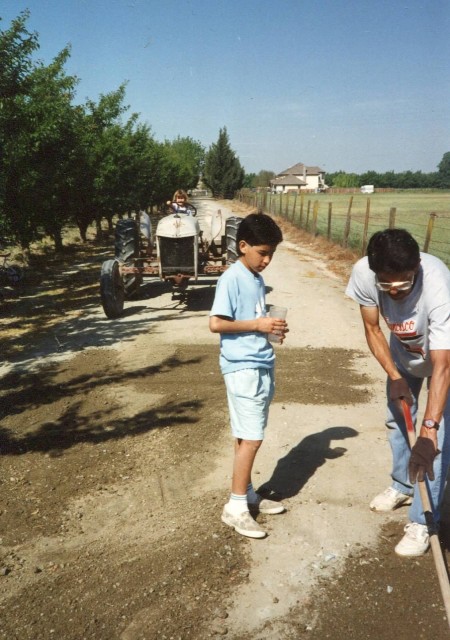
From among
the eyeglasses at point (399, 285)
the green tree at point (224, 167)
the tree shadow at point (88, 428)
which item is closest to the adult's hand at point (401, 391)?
the eyeglasses at point (399, 285)

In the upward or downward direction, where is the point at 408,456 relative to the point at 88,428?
upward

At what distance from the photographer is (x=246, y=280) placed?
109 inches

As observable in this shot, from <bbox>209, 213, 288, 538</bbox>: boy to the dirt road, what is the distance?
0.42m

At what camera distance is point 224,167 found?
71.4 meters

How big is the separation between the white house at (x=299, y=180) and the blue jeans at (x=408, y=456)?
123568 millimetres

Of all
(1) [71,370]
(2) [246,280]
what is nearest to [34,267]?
(1) [71,370]

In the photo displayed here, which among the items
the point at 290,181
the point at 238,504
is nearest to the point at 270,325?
the point at 238,504

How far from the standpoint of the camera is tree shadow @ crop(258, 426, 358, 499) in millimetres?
3527

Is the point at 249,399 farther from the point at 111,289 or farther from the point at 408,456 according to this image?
the point at 111,289

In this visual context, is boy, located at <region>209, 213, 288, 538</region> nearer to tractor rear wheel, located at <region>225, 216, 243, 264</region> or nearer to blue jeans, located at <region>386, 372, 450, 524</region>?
blue jeans, located at <region>386, 372, 450, 524</region>

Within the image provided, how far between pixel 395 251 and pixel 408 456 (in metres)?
1.41

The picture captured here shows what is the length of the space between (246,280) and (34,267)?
42.2 feet

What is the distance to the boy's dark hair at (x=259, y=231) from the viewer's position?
2680 millimetres

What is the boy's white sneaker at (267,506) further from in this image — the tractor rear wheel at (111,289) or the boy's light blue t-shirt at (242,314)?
the tractor rear wheel at (111,289)
